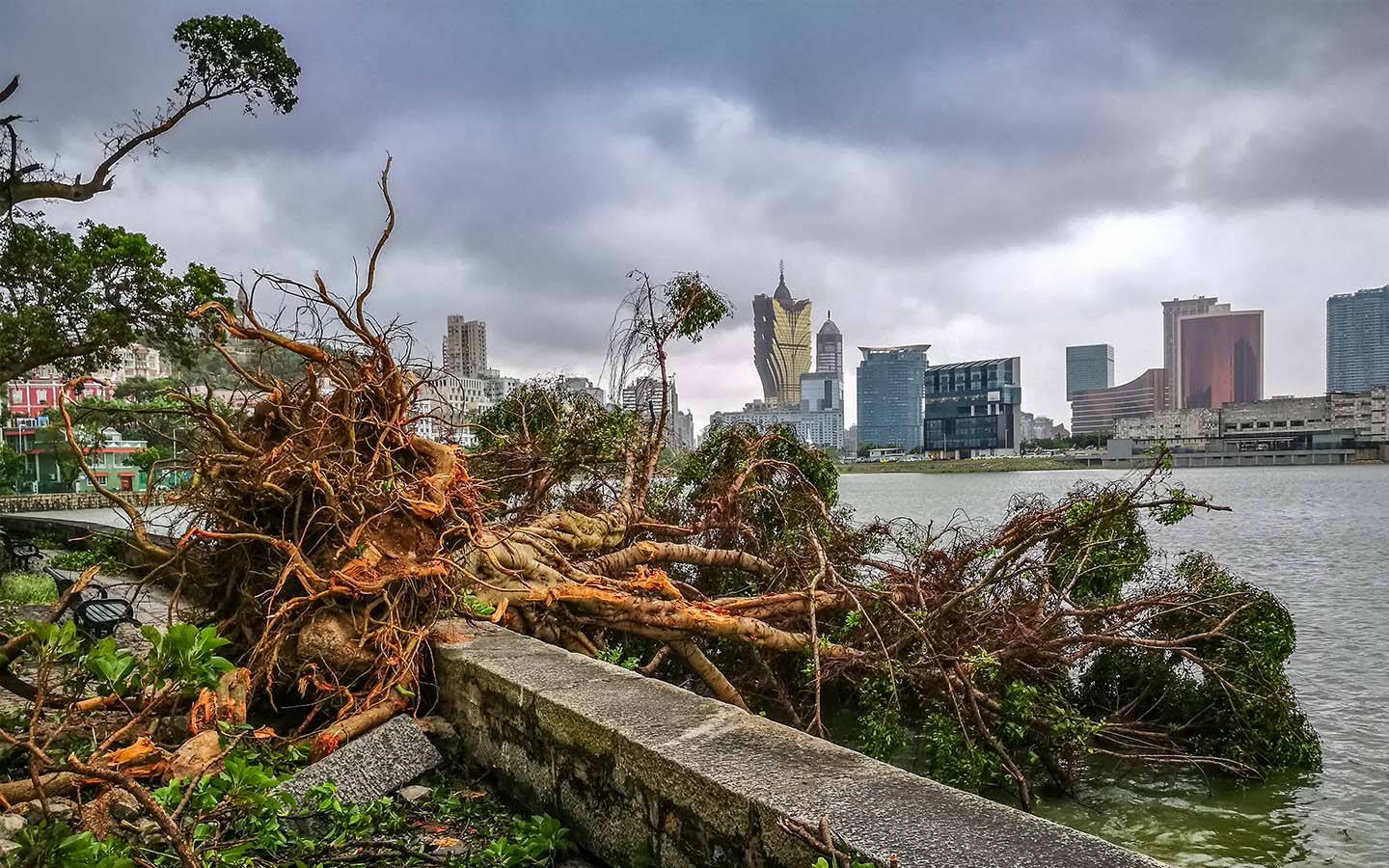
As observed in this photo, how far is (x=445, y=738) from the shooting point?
3791mm

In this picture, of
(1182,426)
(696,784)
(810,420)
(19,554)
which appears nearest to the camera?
(696,784)

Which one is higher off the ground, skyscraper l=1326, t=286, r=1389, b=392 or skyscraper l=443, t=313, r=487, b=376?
skyscraper l=1326, t=286, r=1389, b=392

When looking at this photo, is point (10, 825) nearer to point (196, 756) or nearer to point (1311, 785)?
point (196, 756)

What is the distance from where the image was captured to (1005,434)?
121000 millimetres

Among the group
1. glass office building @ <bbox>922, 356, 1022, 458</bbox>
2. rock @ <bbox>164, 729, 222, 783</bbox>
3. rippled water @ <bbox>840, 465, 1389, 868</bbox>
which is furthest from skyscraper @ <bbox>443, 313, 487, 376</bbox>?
glass office building @ <bbox>922, 356, 1022, 458</bbox>

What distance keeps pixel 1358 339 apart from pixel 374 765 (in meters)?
155

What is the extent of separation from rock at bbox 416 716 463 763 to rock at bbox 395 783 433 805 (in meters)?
0.36

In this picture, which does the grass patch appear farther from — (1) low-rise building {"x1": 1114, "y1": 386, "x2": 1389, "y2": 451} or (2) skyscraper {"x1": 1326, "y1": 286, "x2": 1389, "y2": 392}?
(2) skyscraper {"x1": 1326, "y1": 286, "x2": 1389, "y2": 392}

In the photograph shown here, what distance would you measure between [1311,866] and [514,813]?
5918 millimetres

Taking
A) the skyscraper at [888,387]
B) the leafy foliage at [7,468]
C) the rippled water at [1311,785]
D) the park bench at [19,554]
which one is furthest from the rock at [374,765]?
the skyscraper at [888,387]

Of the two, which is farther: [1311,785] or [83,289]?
[83,289]

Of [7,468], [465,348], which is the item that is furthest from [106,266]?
[7,468]

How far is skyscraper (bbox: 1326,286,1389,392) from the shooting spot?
4616 inches

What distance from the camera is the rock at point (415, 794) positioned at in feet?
10.7
